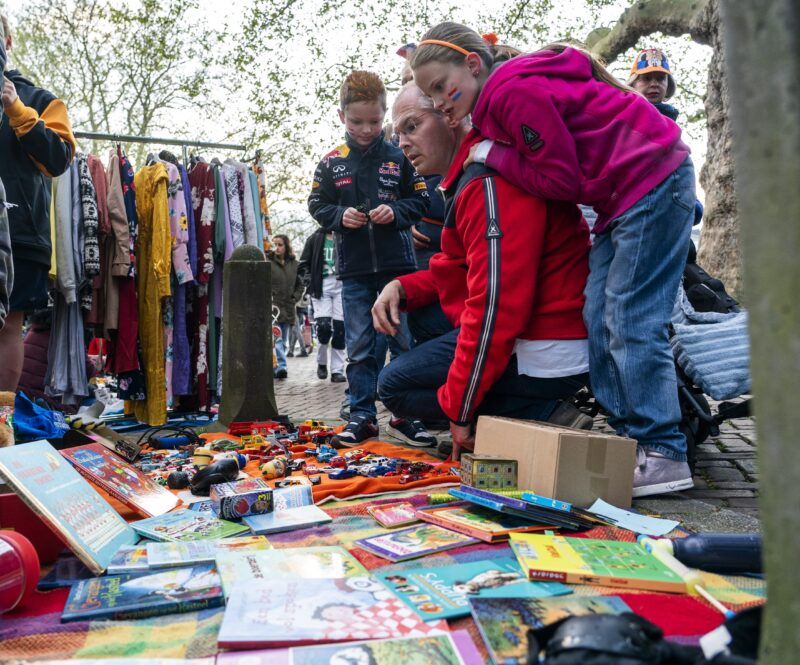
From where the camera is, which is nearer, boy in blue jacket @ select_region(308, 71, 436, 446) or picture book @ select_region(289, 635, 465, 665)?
picture book @ select_region(289, 635, 465, 665)

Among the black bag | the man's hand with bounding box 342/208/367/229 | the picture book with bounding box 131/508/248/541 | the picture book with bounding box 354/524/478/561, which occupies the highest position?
the man's hand with bounding box 342/208/367/229

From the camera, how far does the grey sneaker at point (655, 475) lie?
8.33 ft

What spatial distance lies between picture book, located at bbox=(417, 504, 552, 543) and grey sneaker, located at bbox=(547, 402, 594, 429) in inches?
27.7

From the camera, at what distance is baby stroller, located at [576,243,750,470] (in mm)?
2766

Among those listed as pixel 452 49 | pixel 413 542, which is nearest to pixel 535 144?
pixel 452 49

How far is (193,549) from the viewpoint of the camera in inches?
73.1

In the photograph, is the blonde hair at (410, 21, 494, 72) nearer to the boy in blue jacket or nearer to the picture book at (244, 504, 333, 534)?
the boy in blue jacket

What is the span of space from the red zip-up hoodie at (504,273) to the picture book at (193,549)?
1.04 meters

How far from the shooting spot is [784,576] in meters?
0.67

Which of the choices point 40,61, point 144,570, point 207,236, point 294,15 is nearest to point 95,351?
point 207,236

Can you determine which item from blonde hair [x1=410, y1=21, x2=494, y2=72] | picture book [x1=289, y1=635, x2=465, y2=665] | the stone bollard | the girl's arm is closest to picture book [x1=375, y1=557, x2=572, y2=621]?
picture book [x1=289, y1=635, x2=465, y2=665]

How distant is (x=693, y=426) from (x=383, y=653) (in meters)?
2.28

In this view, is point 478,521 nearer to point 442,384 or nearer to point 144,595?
point 144,595

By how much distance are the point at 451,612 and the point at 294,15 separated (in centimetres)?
1599
